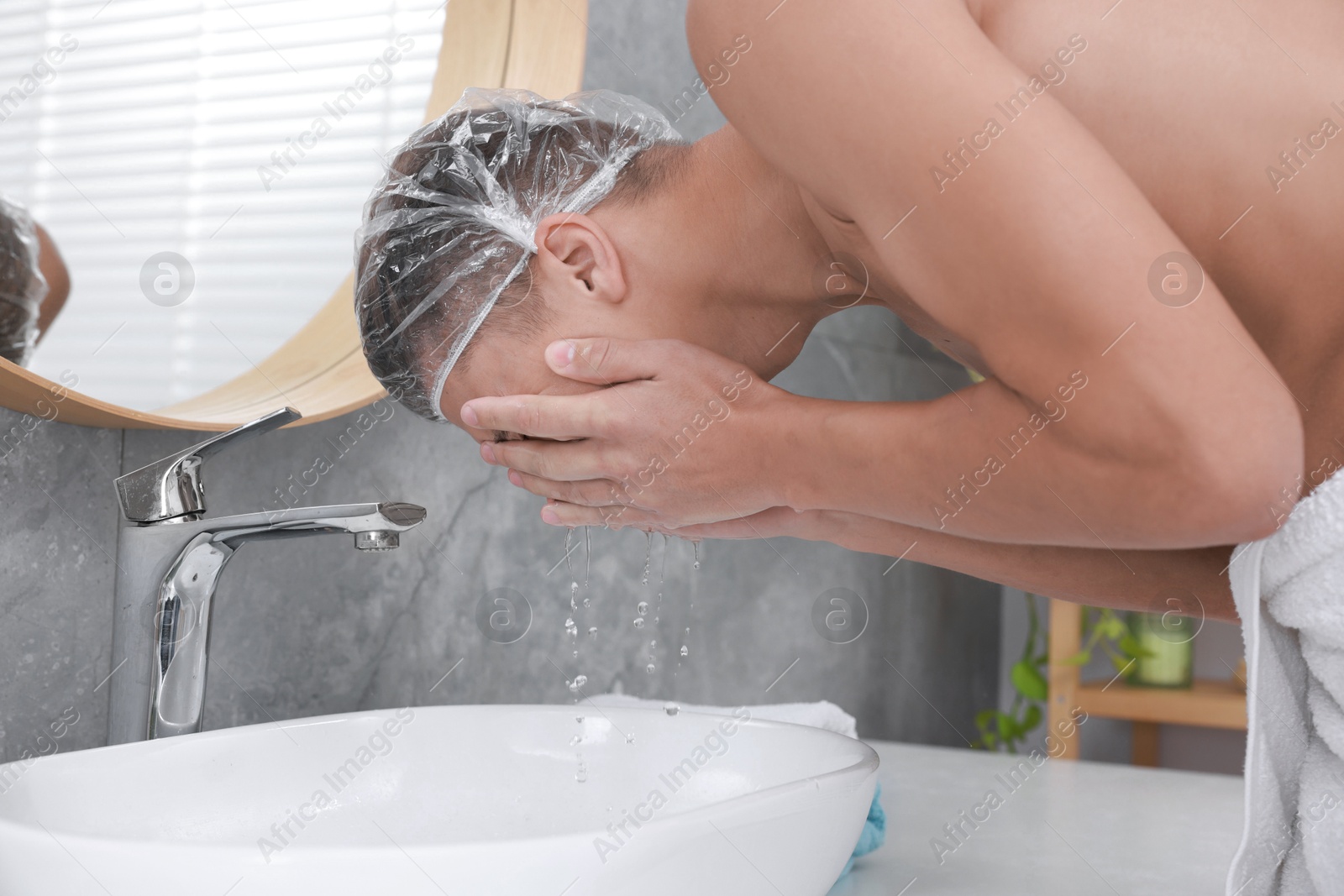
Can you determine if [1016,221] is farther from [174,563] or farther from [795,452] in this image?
[174,563]

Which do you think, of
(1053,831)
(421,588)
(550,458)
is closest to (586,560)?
(421,588)

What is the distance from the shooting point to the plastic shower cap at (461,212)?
2.40 feet

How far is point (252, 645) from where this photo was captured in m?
0.88

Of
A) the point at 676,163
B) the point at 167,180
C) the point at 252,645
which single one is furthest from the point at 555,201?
the point at 252,645

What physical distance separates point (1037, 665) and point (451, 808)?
1.48 meters

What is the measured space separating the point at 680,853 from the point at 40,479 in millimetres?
502

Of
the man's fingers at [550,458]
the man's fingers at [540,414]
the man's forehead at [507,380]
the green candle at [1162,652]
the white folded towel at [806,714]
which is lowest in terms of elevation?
the green candle at [1162,652]

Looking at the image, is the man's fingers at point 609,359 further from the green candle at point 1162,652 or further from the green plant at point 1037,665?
the green candle at point 1162,652

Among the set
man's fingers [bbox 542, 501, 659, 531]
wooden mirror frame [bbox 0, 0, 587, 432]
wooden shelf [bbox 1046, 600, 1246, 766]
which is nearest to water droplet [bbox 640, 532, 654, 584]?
man's fingers [bbox 542, 501, 659, 531]

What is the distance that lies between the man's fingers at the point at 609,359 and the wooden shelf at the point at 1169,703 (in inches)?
55.3

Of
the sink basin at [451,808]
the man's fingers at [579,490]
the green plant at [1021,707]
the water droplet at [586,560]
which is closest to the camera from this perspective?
the sink basin at [451,808]

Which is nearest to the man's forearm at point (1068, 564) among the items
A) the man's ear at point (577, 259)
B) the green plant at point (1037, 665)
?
the man's ear at point (577, 259)

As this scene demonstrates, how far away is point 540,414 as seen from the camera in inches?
28.0

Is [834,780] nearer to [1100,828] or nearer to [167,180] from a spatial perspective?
[1100,828]
